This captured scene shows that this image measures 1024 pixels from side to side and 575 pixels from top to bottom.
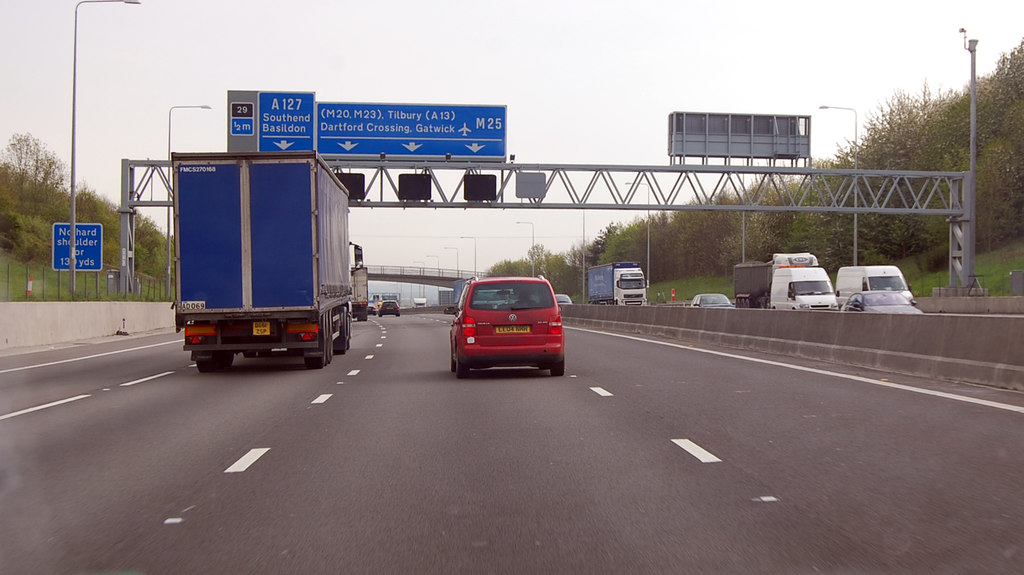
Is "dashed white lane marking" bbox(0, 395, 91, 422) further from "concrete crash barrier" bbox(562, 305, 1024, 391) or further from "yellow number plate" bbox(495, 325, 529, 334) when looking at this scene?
"concrete crash barrier" bbox(562, 305, 1024, 391)

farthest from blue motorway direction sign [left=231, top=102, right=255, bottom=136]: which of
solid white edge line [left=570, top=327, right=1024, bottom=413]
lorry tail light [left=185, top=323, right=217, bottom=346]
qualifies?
lorry tail light [left=185, top=323, right=217, bottom=346]

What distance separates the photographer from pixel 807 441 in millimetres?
9195

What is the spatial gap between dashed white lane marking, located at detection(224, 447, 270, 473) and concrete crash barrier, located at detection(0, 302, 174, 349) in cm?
1882

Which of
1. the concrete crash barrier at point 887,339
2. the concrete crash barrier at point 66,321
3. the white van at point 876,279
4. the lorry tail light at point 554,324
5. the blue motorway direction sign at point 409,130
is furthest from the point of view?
the blue motorway direction sign at point 409,130

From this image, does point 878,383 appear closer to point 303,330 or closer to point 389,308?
point 303,330

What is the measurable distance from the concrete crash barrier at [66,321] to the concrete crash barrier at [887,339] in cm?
1659

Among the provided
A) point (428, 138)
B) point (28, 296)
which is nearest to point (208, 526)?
point (28, 296)

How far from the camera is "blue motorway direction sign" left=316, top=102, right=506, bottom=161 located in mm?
39938

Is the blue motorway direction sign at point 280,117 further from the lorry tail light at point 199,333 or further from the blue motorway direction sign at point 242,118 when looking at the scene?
the lorry tail light at point 199,333

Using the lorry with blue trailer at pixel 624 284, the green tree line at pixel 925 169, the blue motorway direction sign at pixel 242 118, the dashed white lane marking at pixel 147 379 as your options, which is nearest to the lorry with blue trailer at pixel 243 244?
the dashed white lane marking at pixel 147 379

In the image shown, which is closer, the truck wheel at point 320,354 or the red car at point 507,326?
the red car at point 507,326

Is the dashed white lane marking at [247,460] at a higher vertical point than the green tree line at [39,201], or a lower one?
lower

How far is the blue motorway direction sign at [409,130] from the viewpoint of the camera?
131ft

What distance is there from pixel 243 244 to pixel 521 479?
11.1 metres
